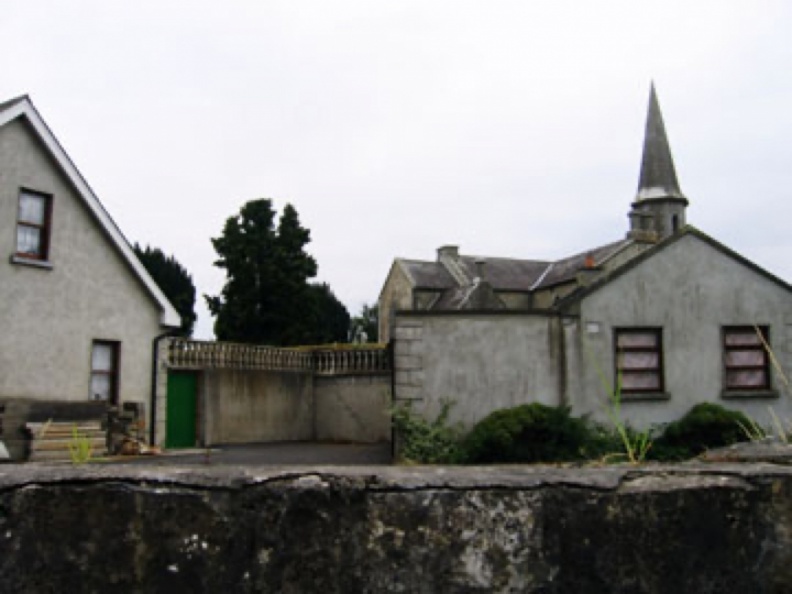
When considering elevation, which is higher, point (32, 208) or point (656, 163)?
point (656, 163)

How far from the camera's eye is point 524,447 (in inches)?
483

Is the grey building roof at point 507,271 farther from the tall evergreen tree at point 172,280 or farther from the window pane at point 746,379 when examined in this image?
the window pane at point 746,379

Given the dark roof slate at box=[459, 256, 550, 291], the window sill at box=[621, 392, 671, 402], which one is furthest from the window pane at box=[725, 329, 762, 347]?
the dark roof slate at box=[459, 256, 550, 291]

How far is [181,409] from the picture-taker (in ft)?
61.4

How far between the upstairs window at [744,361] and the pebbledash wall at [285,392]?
8032mm

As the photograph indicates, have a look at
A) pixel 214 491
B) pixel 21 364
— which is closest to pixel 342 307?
pixel 21 364

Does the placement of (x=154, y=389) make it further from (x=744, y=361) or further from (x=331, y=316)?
(x=331, y=316)

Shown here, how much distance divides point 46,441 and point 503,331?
28.0ft

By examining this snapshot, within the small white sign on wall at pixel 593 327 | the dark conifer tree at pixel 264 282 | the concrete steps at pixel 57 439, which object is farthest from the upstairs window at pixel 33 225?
the dark conifer tree at pixel 264 282

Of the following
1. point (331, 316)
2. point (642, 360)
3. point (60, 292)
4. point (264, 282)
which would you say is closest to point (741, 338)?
point (642, 360)

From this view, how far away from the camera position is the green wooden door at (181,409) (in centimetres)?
1841

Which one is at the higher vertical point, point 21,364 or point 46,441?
point 21,364

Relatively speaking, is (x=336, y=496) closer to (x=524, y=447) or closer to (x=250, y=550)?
(x=250, y=550)

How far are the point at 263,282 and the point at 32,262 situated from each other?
1902 cm
